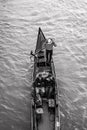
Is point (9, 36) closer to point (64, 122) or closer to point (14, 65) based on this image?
point (14, 65)

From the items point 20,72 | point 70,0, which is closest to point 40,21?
point 70,0

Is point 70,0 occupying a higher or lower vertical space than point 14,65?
higher

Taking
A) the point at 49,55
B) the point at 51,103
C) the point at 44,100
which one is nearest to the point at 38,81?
the point at 44,100

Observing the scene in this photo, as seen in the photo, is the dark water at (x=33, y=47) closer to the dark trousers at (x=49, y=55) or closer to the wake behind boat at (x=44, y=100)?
the wake behind boat at (x=44, y=100)

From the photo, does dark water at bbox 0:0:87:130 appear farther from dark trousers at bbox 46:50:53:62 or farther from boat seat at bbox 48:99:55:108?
dark trousers at bbox 46:50:53:62

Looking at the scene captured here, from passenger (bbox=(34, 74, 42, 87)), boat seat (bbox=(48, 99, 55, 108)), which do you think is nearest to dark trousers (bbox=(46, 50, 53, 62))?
passenger (bbox=(34, 74, 42, 87))

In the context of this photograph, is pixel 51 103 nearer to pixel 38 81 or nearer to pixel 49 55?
pixel 38 81
